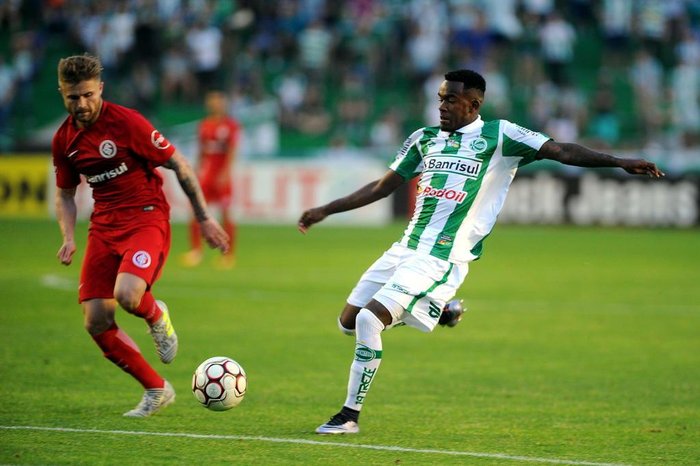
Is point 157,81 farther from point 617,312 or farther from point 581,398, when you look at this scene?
point 581,398

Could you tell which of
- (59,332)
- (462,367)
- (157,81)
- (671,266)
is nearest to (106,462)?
(462,367)

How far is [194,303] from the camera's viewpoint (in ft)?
48.1

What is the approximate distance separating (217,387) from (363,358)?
944 millimetres

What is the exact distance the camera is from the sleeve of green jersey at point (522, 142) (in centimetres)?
765

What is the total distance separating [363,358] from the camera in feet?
24.5

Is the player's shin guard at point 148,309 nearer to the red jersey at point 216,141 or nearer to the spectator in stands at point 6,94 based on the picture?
the red jersey at point 216,141

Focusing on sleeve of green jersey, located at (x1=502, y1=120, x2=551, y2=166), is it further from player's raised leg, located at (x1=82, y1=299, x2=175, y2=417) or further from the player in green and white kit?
player's raised leg, located at (x1=82, y1=299, x2=175, y2=417)

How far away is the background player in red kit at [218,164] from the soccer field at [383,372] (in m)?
0.56

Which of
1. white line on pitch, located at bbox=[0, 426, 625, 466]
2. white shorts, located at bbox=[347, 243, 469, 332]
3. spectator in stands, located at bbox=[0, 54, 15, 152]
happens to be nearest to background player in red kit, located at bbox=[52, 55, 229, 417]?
white line on pitch, located at bbox=[0, 426, 625, 466]

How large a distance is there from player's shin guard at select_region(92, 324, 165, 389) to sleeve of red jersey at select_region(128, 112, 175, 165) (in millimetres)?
1147

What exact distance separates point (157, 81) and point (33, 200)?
17.2ft

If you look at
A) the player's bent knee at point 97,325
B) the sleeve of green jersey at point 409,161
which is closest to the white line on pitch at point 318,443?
the player's bent knee at point 97,325

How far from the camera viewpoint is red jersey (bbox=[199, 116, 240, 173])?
19.2 meters

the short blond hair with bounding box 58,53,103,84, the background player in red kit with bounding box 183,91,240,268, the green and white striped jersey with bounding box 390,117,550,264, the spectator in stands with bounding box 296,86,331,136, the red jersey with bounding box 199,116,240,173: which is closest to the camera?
the short blond hair with bounding box 58,53,103,84
